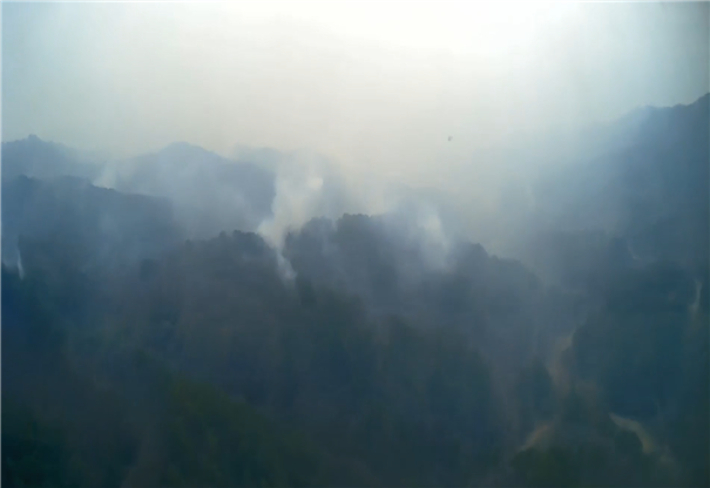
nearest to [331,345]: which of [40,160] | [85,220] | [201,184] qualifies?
[201,184]

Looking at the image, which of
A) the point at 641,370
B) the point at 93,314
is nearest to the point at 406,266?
the point at 641,370

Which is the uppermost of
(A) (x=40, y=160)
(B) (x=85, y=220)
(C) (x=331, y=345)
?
(A) (x=40, y=160)

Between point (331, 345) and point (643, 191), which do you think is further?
point (643, 191)

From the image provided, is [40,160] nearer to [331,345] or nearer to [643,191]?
[331,345]

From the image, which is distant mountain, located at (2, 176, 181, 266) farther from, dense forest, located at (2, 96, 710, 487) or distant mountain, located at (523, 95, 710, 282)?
distant mountain, located at (523, 95, 710, 282)

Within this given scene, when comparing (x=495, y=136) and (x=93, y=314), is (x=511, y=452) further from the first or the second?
(x=93, y=314)

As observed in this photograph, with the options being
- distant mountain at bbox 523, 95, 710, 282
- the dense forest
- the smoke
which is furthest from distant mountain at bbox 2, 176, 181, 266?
distant mountain at bbox 523, 95, 710, 282

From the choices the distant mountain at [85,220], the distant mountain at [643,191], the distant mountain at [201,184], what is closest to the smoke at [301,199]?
the distant mountain at [201,184]

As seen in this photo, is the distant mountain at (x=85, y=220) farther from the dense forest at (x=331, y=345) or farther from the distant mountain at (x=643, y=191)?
the distant mountain at (x=643, y=191)
